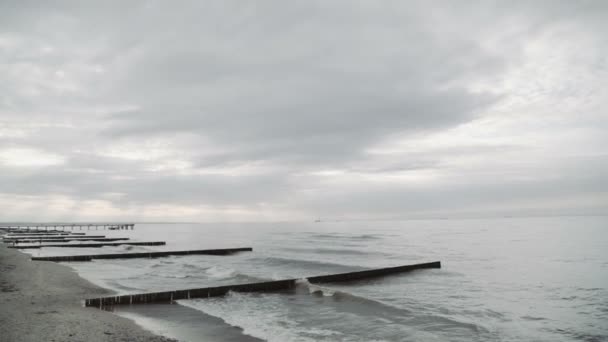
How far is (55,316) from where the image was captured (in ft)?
40.9

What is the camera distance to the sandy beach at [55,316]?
1046 cm

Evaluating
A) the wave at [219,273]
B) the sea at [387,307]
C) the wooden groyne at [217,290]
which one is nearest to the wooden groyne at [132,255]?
the sea at [387,307]

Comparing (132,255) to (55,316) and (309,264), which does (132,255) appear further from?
(55,316)

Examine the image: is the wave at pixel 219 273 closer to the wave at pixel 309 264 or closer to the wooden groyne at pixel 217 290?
the wooden groyne at pixel 217 290

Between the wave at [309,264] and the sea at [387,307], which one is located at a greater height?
the sea at [387,307]

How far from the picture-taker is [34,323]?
37.5 feet

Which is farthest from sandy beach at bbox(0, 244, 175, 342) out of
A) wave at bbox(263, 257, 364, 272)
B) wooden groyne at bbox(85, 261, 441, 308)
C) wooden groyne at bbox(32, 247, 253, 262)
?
wave at bbox(263, 257, 364, 272)

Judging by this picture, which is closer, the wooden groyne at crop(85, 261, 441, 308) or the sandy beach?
the sandy beach

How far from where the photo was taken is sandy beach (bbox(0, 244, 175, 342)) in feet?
34.3

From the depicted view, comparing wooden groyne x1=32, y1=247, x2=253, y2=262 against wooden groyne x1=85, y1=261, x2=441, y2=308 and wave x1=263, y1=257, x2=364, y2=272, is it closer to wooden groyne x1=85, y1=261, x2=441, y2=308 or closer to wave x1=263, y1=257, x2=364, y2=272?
wave x1=263, y1=257, x2=364, y2=272

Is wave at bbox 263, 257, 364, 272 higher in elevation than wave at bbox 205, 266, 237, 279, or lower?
lower

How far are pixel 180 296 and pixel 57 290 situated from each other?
5.62 meters

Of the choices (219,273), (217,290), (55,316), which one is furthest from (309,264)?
(55,316)

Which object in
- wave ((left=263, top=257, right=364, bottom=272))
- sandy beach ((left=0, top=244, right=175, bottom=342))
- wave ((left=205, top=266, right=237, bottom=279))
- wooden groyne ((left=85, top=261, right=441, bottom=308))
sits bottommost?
wave ((left=263, top=257, right=364, bottom=272))
